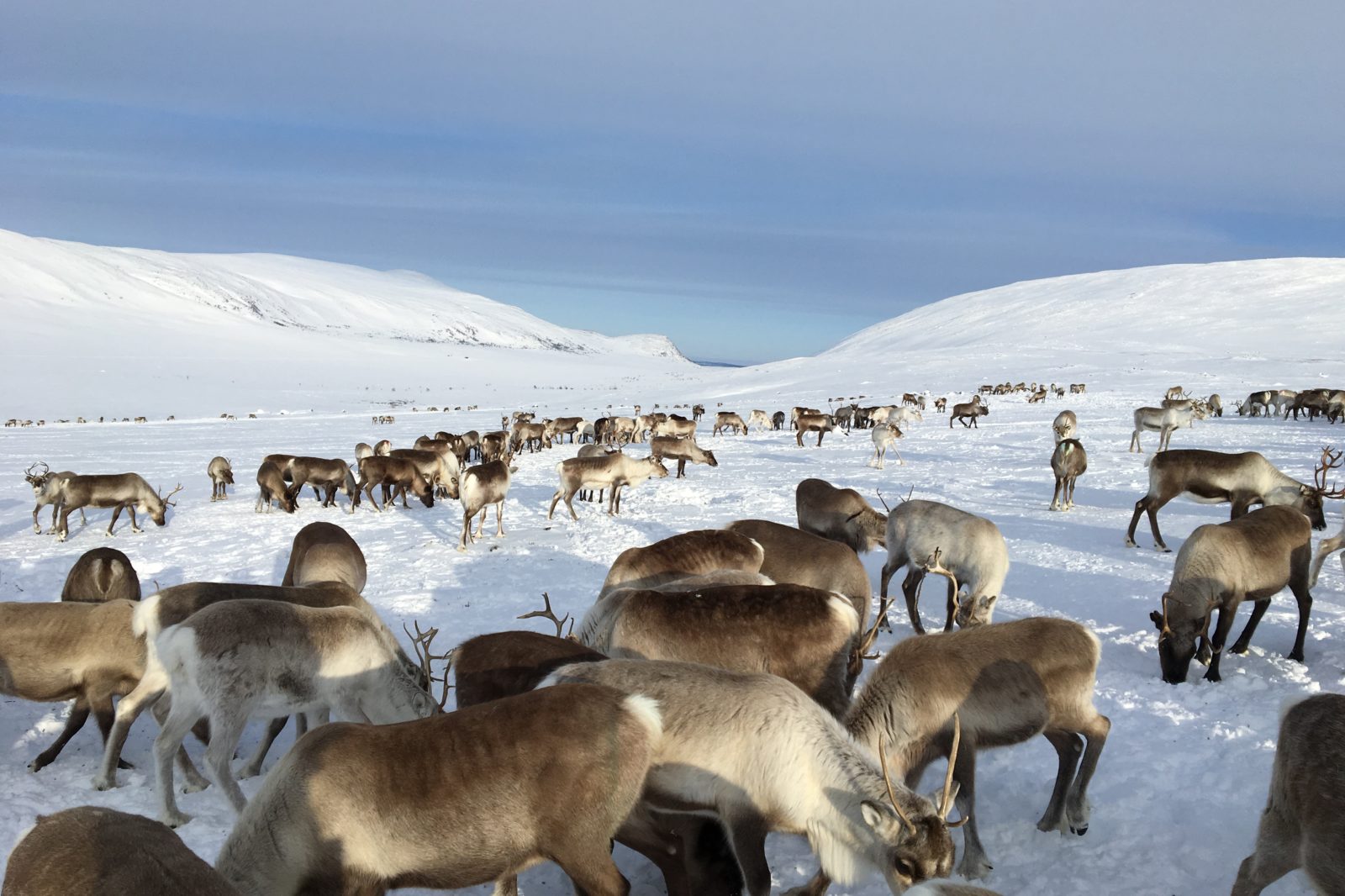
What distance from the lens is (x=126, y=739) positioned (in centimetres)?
643

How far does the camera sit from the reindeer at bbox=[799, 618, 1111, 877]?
4.99 metres

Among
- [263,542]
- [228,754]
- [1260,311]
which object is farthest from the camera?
[1260,311]

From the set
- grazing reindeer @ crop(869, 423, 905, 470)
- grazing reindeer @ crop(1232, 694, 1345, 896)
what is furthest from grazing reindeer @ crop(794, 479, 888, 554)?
grazing reindeer @ crop(869, 423, 905, 470)

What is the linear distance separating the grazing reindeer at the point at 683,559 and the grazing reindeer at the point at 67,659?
3.71 m

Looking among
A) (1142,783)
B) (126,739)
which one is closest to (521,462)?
(126,739)

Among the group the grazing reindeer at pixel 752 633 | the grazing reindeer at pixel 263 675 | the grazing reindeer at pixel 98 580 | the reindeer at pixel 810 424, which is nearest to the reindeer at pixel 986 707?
the grazing reindeer at pixel 752 633

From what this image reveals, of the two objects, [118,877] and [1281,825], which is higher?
[118,877]

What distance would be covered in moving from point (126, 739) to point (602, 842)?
467cm

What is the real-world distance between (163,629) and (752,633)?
4.34 m

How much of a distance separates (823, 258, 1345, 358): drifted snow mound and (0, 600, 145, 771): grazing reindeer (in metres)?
68.0

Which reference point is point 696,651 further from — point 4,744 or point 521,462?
point 521,462

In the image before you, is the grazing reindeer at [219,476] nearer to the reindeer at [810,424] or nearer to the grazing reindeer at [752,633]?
the grazing reindeer at [752,633]

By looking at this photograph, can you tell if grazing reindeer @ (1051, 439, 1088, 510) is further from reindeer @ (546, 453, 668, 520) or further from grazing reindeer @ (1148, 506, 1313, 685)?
reindeer @ (546, 453, 668, 520)

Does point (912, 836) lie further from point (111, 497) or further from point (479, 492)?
point (111, 497)
